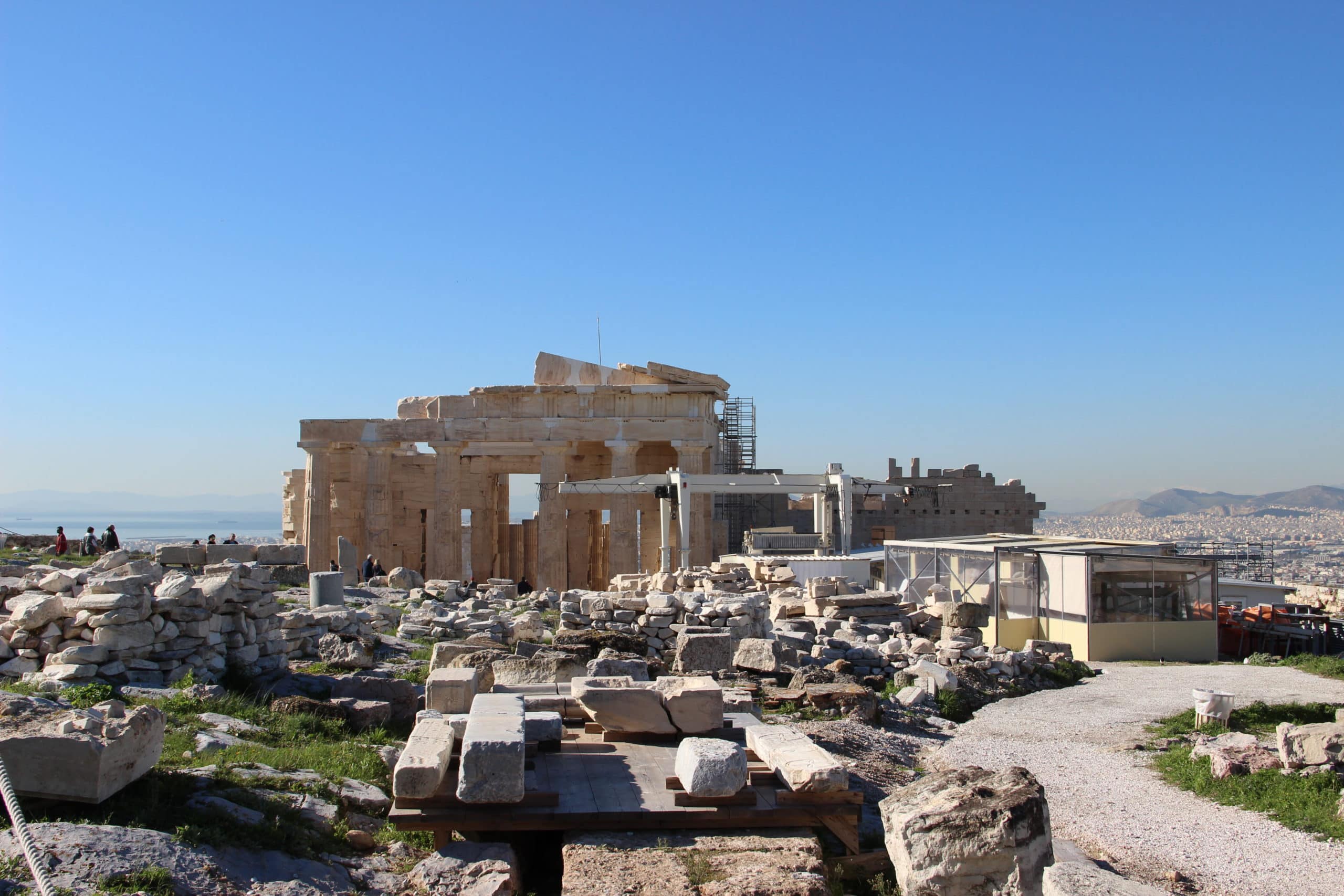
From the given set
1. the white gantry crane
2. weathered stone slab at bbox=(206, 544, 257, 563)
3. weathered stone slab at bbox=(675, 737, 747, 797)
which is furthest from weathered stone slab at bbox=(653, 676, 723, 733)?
the white gantry crane

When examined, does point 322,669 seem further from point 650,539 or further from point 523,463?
point 523,463

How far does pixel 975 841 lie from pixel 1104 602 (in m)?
14.6

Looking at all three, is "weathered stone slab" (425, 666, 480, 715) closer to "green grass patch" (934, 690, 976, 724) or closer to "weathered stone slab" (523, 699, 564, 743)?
"weathered stone slab" (523, 699, 564, 743)

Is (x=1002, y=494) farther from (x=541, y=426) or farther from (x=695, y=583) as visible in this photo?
(x=695, y=583)

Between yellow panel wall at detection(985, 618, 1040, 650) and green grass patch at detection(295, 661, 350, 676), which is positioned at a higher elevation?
green grass patch at detection(295, 661, 350, 676)

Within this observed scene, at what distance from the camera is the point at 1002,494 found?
136ft

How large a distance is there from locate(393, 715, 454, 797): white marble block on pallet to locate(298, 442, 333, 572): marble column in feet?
89.1

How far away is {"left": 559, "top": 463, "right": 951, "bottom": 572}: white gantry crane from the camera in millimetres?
28844

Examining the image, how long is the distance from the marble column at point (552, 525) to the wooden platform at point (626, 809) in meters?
23.8

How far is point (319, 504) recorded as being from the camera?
34062 millimetres

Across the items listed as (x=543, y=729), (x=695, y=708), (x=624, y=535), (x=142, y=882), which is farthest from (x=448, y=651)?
(x=624, y=535)

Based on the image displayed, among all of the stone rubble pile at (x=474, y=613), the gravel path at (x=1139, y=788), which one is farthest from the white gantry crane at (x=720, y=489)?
the gravel path at (x=1139, y=788)

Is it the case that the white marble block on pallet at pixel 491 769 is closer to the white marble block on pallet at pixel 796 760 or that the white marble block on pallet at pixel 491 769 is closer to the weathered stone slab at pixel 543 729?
the weathered stone slab at pixel 543 729

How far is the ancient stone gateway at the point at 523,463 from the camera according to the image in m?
32.1
